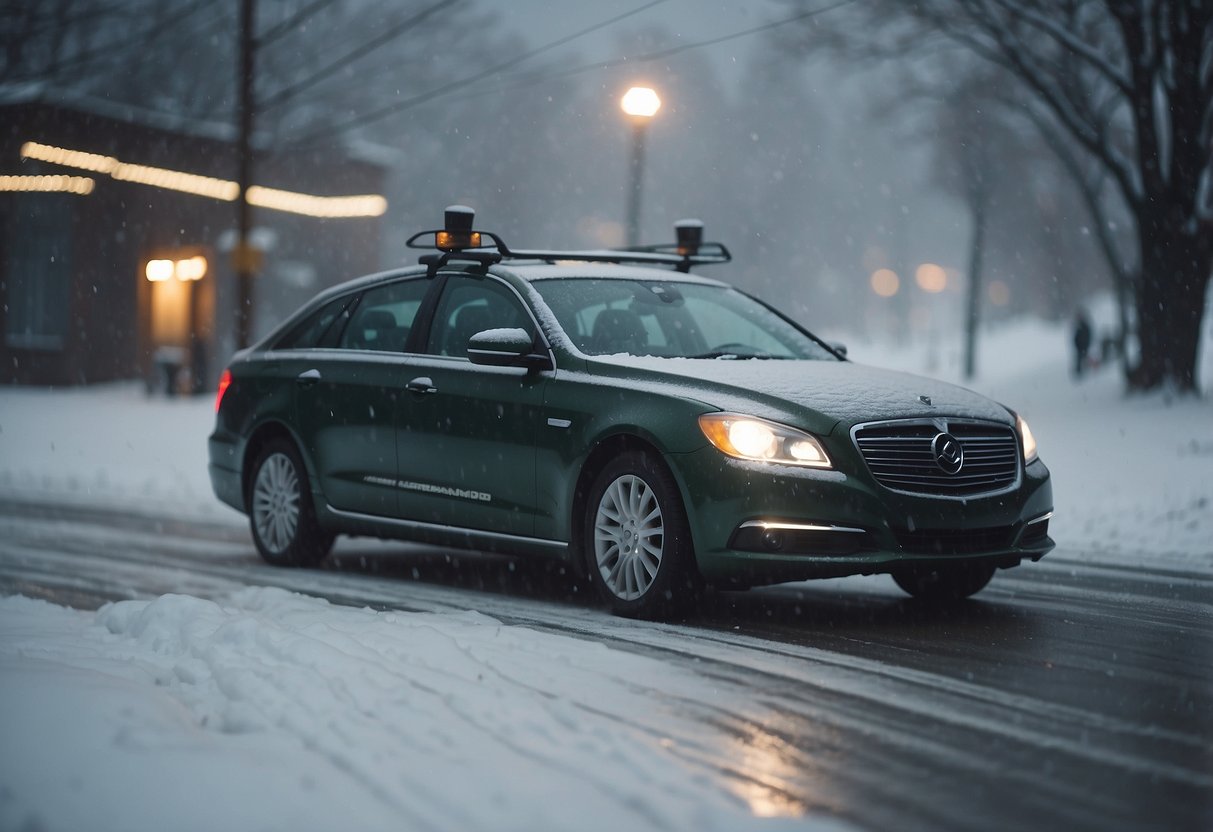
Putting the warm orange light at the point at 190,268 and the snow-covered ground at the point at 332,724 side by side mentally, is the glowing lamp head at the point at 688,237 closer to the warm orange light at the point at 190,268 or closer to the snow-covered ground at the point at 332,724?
the snow-covered ground at the point at 332,724

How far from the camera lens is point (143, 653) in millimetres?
5949

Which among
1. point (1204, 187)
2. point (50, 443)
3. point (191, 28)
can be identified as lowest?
point (50, 443)

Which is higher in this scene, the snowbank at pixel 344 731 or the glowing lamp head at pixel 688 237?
the glowing lamp head at pixel 688 237

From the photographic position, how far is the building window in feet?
113

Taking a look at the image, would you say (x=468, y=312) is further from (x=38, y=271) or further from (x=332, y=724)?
(x=38, y=271)

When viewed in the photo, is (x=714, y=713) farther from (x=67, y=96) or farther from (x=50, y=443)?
(x=67, y=96)

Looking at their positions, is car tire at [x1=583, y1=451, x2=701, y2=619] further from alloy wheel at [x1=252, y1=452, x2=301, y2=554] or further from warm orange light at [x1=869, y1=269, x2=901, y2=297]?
warm orange light at [x1=869, y1=269, x2=901, y2=297]

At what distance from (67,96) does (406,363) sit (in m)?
28.4

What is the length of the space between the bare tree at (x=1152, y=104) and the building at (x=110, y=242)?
1657 cm

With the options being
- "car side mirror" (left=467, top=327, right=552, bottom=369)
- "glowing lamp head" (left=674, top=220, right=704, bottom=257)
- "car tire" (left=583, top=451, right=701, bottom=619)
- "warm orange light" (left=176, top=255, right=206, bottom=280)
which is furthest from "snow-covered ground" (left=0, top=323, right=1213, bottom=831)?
"warm orange light" (left=176, top=255, right=206, bottom=280)

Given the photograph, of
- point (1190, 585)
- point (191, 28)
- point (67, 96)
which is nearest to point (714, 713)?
point (1190, 585)

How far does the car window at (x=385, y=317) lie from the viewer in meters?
8.70

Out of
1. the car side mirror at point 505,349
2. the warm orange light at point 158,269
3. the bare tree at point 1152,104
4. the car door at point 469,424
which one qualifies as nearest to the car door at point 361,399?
the car door at point 469,424

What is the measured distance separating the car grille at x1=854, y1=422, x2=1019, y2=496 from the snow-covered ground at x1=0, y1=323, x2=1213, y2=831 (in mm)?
1495
